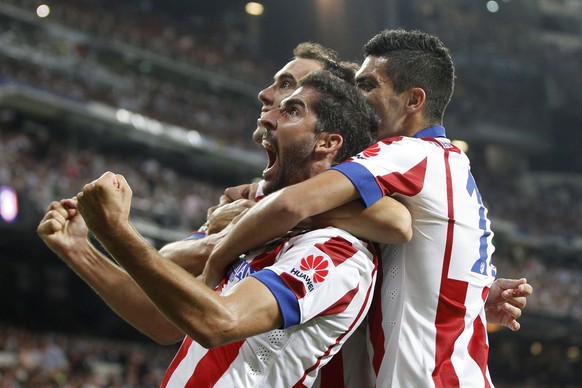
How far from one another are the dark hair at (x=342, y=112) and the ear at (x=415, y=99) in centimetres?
23

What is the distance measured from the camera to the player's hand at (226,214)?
4.10m

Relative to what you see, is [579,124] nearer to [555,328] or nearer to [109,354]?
[555,328]

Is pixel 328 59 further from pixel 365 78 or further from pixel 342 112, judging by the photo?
pixel 342 112

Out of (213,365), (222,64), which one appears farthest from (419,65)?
(222,64)

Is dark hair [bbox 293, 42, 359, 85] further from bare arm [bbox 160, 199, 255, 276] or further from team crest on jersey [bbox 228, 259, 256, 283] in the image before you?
team crest on jersey [bbox 228, 259, 256, 283]

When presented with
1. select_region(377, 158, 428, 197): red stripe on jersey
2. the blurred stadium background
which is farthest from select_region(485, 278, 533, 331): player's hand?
the blurred stadium background

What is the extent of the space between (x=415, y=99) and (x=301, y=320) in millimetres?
1221

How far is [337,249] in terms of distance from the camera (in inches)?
135

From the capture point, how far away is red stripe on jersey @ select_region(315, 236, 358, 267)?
3.41 m

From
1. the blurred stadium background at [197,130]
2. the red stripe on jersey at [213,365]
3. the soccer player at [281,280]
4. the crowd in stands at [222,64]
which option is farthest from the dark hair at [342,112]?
the crowd in stands at [222,64]

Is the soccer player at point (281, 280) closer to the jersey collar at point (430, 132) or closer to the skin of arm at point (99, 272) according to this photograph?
the jersey collar at point (430, 132)

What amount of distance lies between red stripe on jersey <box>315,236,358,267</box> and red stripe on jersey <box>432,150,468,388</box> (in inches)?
17.3

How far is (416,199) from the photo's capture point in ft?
11.9

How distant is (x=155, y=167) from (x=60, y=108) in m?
3.15
